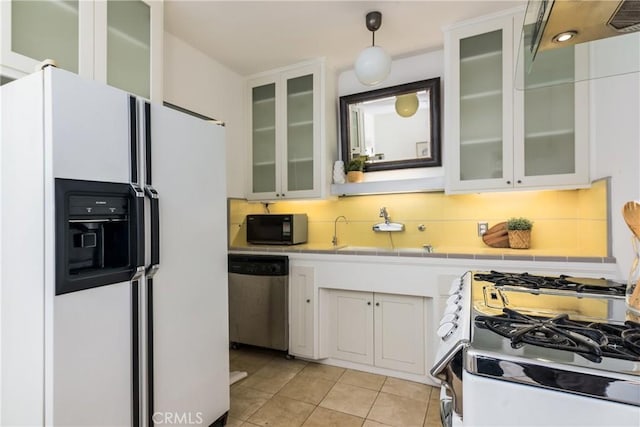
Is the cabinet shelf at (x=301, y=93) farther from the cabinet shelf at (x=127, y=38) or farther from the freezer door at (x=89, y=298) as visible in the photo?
Answer: the freezer door at (x=89, y=298)

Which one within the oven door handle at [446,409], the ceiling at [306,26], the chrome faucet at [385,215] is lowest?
the oven door handle at [446,409]

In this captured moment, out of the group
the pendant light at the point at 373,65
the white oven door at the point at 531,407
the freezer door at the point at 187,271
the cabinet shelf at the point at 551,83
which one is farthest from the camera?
the pendant light at the point at 373,65

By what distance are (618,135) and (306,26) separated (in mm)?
2026

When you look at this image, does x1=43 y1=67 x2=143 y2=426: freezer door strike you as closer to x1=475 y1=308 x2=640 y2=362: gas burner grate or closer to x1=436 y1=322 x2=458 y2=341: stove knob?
x1=436 y1=322 x2=458 y2=341: stove knob

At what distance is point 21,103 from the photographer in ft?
3.66

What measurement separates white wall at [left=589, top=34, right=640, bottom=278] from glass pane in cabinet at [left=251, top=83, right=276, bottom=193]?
7.72ft

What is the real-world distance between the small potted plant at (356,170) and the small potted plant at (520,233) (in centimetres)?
122

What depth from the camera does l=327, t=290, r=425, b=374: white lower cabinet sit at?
2209 millimetres

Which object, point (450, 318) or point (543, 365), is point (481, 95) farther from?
point (543, 365)

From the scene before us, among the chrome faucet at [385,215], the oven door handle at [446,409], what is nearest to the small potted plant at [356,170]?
the chrome faucet at [385,215]

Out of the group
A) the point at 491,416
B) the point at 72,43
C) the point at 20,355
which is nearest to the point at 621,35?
the point at 491,416

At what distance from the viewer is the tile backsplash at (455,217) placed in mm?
2049

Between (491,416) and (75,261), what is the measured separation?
1.36 m

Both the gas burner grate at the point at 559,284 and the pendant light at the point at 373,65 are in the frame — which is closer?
the gas burner grate at the point at 559,284
